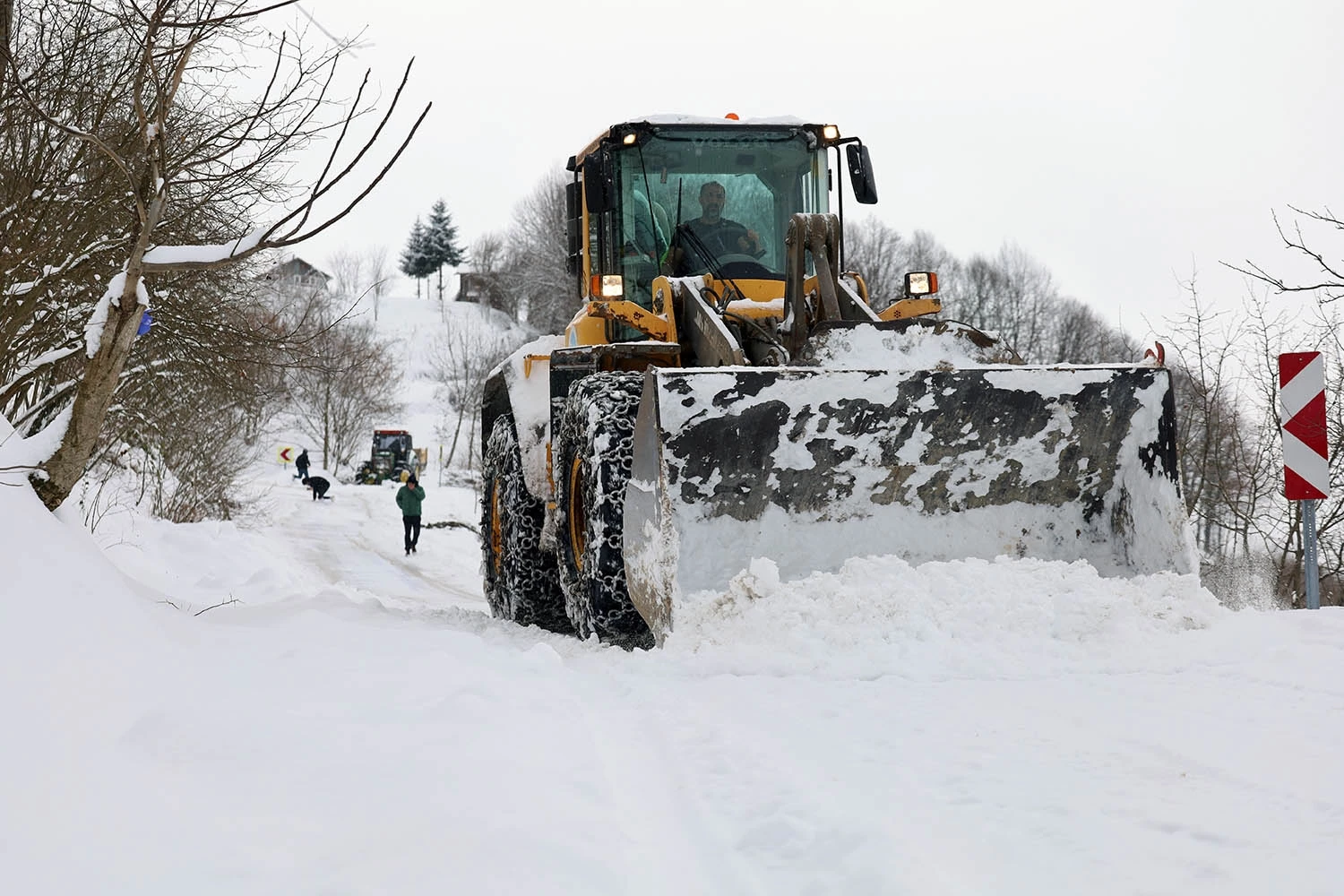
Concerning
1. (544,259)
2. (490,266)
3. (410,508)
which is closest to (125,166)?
(410,508)

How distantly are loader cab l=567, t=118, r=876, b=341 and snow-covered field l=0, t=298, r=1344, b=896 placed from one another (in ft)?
8.44

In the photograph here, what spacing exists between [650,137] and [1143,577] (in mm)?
3808

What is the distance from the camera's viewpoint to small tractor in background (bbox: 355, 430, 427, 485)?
140ft

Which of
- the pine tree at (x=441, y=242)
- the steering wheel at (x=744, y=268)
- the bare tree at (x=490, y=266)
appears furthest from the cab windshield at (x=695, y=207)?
the pine tree at (x=441, y=242)

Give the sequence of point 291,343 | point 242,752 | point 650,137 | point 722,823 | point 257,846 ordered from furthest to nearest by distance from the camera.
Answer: point 291,343 → point 650,137 → point 242,752 → point 722,823 → point 257,846

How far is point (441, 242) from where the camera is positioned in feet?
290

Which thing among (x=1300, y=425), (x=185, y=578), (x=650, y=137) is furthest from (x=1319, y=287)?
(x=185, y=578)

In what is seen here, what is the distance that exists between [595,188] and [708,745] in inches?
161

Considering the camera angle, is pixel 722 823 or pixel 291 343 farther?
pixel 291 343

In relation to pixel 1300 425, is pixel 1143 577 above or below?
below

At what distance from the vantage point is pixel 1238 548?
9961 millimetres

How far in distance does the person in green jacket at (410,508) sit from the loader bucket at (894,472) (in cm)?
1367

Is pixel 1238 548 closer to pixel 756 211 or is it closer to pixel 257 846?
pixel 756 211

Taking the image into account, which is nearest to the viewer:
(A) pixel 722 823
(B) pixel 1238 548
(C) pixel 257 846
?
(C) pixel 257 846
